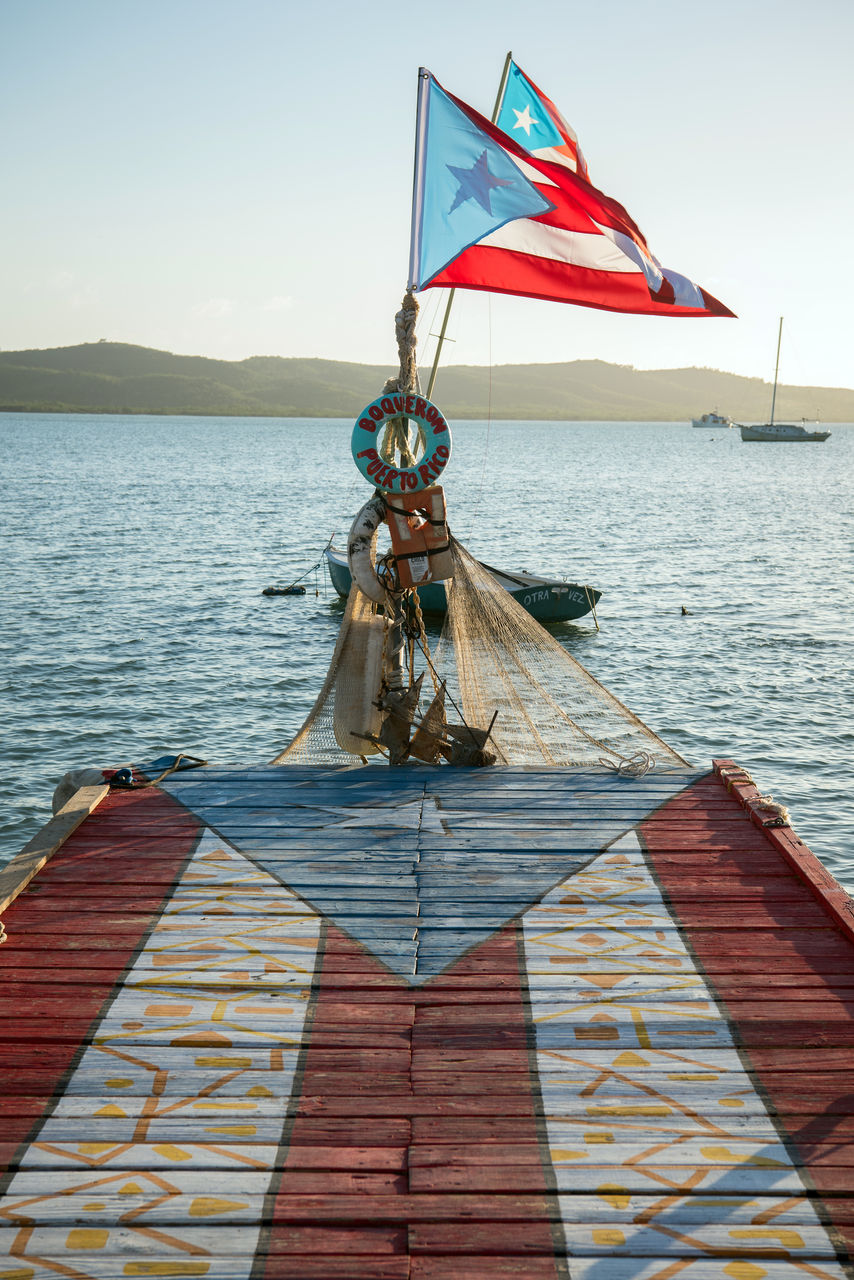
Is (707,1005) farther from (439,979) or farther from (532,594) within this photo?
(532,594)

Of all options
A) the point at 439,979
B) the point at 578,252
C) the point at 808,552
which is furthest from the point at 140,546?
the point at 439,979

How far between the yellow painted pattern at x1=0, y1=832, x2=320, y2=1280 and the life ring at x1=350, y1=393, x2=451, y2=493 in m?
3.75

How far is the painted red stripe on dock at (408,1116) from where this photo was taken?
3.68 meters

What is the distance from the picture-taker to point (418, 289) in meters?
8.48

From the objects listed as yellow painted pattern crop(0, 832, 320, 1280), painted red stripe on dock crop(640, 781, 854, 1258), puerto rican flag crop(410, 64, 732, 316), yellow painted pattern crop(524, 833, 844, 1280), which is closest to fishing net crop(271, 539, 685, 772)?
painted red stripe on dock crop(640, 781, 854, 1258)

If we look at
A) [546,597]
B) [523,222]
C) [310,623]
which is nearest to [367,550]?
[523,222]

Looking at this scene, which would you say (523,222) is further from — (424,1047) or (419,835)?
(424,1047)

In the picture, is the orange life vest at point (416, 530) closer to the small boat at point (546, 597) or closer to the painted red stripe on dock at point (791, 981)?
the painted red stripe on dock at point (791, 981)

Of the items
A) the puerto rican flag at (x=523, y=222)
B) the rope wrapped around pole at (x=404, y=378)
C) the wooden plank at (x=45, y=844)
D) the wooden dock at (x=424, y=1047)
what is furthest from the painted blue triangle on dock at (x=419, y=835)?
the puerto rican flag at (x=523, y=222)

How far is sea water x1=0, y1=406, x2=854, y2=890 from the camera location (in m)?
16.0

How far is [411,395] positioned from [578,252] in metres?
2.17

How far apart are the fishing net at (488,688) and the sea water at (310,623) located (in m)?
4.99

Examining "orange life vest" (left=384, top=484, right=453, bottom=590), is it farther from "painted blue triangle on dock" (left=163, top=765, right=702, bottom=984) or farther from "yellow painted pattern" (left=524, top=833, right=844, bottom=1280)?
"yellow painted pattern" (left=524, top=833, right=844, bottom=1280)

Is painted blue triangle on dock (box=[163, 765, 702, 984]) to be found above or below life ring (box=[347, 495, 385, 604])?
below
